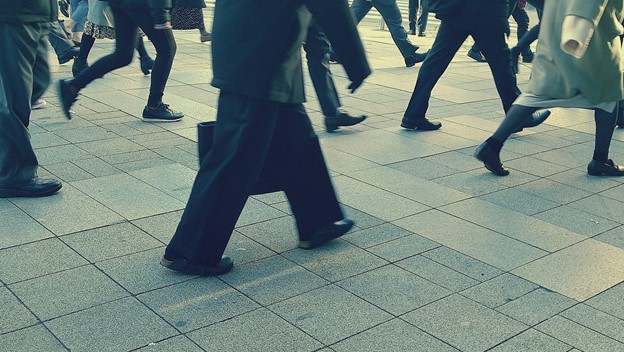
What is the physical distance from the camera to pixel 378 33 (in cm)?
1530

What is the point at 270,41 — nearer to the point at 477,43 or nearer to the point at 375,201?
the point at 375,201

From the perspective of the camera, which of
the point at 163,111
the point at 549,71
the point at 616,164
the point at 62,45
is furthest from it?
the point at 62,45

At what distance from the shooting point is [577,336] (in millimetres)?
3467

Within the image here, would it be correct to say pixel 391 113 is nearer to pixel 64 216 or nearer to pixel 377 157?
pixel 377 157

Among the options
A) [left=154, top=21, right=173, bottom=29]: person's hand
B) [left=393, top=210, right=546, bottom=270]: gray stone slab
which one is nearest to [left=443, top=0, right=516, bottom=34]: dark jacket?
[left=393, top=210, right=546, bottom=270]: gray stone slab

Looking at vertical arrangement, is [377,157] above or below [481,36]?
below

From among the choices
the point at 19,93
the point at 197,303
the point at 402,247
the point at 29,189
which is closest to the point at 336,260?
the point at 402,247

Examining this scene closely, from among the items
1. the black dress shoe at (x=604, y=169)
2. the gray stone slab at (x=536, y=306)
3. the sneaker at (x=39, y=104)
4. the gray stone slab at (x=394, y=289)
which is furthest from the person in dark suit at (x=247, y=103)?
the sneaker at (x=39, y=104)

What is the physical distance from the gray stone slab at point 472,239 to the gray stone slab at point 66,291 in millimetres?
1744

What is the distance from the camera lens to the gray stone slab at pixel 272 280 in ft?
12.4

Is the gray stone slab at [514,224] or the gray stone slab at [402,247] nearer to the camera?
the gray stone slab at [402,247]

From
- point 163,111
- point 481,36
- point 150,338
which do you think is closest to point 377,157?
point 481,36

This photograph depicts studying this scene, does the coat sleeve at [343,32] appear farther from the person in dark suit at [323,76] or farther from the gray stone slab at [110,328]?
the person in dark suit at [323,76]

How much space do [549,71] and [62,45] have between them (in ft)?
19.1
